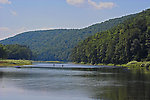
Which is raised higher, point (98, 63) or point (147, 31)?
point (147, 31)

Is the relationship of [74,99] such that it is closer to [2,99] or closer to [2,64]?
[2,99]

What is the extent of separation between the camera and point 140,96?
3450 centimetres

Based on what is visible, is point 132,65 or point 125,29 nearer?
point 132,65

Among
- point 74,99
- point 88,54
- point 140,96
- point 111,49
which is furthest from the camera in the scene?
point 88,54

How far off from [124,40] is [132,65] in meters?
26.4

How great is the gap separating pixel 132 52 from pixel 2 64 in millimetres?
67405

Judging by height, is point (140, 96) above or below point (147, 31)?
below

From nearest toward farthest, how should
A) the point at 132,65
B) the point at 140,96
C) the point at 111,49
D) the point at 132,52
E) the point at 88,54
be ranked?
Answer: the point at 140,96 → the point at 132,65 → the point at 132,52 → the point at 111,49 → the point at 88,54

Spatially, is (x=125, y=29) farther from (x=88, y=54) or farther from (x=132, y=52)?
(x=88, y=54)

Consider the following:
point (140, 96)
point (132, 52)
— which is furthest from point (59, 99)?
point (132, 52)

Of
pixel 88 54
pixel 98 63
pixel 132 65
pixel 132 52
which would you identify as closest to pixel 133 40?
pixel 132 52

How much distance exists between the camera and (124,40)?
14675 cm

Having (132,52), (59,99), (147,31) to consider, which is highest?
(147,31)

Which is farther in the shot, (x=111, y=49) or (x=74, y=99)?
(x=111, y=49)
